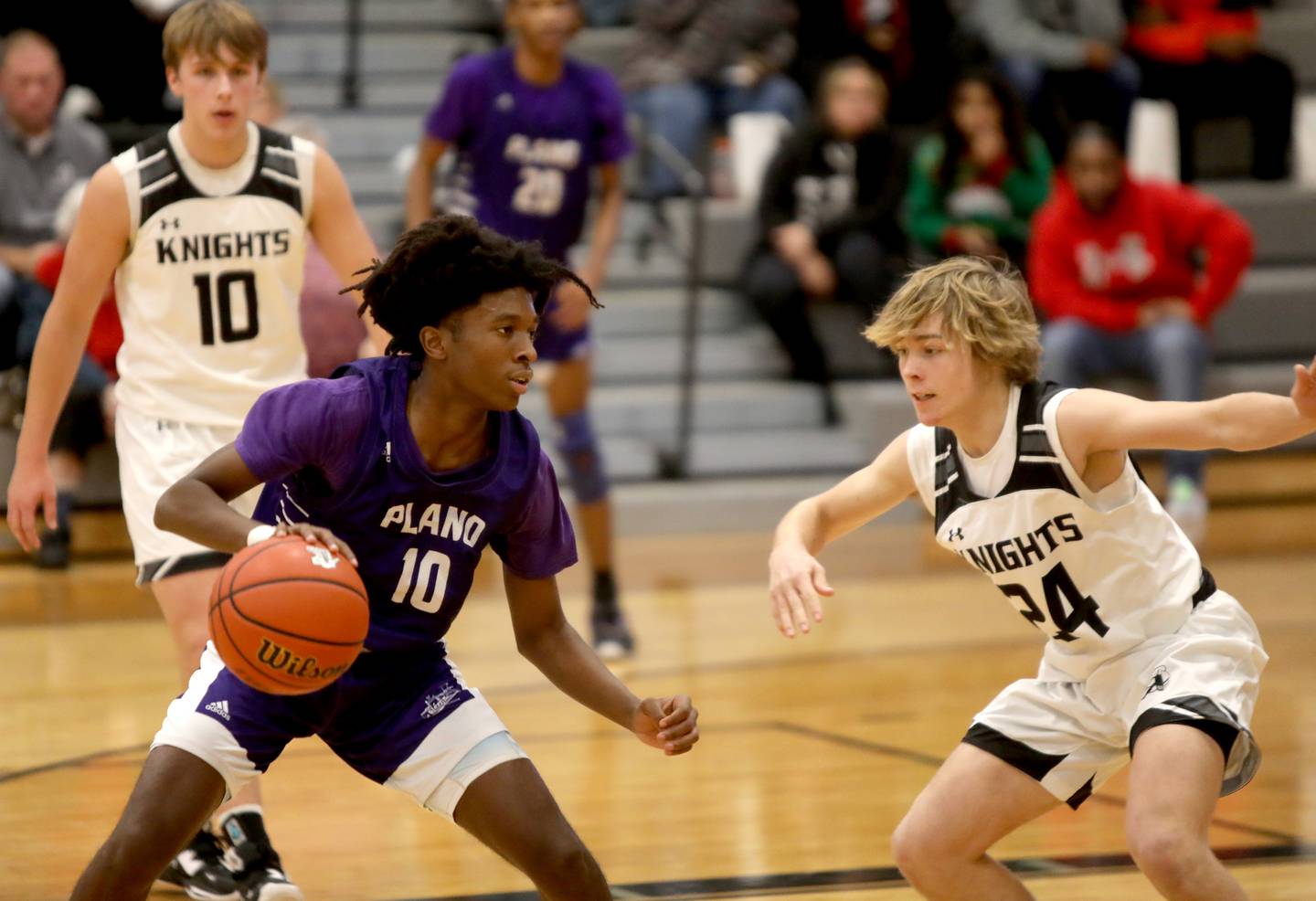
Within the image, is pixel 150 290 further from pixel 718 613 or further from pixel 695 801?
pixel 718 613

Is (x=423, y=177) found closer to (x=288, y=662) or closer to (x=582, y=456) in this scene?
(x=582, y=456)

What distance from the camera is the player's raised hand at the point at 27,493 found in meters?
3.91

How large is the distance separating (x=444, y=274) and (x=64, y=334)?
1092mm

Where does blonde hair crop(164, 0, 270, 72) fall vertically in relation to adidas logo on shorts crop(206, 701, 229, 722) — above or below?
above

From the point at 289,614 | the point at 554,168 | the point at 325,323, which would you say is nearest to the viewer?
the point at 289,614

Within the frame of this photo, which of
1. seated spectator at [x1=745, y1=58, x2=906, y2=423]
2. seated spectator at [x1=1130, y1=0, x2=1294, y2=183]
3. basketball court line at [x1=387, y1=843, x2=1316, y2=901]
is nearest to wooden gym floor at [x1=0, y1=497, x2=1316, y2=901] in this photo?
basketball court line at [x1=387, y1=843, x2=1316, y2=901]

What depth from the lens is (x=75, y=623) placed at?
704 centimetres

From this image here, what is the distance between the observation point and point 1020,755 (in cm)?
338

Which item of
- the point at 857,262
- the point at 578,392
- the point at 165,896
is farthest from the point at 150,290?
the point at 857,262

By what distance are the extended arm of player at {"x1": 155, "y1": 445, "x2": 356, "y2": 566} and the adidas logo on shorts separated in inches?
11.1

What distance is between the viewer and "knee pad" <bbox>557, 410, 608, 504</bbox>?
262 inches

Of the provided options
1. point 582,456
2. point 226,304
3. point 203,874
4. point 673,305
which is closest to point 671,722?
point 203,874

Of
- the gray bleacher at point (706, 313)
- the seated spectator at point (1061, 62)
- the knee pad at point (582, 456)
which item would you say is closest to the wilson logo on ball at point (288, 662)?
the knee pad at point (582, 456)

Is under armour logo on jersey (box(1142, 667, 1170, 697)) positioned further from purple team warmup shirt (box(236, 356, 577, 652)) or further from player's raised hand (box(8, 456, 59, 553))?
player's raised hand (box(8, 456, 59, 553))
